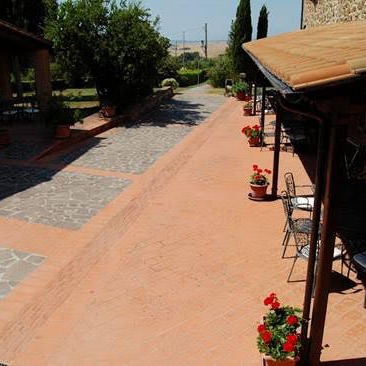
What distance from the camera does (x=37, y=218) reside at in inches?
359

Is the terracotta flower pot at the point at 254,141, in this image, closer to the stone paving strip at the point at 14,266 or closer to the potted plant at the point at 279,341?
the stone paving strip at the point at 14,266

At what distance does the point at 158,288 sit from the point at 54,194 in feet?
16.3

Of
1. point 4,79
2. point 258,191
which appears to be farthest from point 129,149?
point 4,79

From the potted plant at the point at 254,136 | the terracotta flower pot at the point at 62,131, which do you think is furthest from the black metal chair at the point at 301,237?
the terracotta flower pot at the point at 62,131

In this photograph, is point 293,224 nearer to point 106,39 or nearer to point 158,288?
point 158,288

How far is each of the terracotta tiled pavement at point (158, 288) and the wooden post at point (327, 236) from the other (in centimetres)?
64

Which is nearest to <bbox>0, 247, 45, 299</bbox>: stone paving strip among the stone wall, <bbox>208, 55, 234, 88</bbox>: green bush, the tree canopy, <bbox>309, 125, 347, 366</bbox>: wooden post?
<bbox>309, 125, 347, 366</bbox>: wooden post

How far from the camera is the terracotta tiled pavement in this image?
531 cm

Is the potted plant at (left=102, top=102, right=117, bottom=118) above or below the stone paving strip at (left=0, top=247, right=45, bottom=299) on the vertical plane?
above

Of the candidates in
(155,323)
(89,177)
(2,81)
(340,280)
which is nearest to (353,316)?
(340,280)

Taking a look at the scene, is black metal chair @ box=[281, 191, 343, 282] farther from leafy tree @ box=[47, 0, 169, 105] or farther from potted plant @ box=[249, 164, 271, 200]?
leafy tree @ box=[47, 0, 169, 105]

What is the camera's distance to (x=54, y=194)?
10.5 metres

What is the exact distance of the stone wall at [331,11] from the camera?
39.0 feet

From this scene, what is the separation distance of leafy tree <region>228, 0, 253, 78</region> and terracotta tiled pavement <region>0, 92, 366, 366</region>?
73.2 feet
